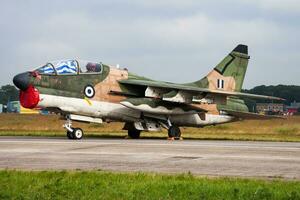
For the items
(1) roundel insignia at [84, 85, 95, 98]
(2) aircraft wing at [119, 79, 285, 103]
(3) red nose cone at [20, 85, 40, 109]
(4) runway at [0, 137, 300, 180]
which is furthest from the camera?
(2) aircraft wing at [119, 79, 285, 103]

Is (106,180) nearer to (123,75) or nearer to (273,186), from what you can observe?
(273,186)

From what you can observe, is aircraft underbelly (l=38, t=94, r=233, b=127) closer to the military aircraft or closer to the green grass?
Result: the military aircraft

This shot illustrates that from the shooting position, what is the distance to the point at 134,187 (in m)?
8.33

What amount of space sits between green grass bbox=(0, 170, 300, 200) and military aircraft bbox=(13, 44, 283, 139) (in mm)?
13517

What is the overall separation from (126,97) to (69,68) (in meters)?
3.34

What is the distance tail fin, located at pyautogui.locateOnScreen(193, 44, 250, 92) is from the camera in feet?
97.5

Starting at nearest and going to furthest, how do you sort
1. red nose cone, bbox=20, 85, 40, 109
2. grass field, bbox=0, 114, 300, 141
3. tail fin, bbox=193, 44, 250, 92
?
red nose cone, bbox=20, 85, 40, 109 < tail fin, bbox=193, 44, 250, 92 < grass field, bbox=0, 114, 300, 141

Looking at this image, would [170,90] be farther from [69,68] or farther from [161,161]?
[161,161]

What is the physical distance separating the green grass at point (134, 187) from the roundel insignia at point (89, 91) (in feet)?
47.6

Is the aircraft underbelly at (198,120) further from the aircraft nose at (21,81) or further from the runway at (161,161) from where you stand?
the runway at (161,161)

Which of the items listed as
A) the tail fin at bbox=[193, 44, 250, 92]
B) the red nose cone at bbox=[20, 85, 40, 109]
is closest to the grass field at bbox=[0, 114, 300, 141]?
the tail fin at bbox=[193, 44, 250, 92]

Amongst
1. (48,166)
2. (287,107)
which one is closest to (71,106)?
(48,166)

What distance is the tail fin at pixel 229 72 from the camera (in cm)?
2972

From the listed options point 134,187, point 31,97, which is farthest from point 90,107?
point 134,187
